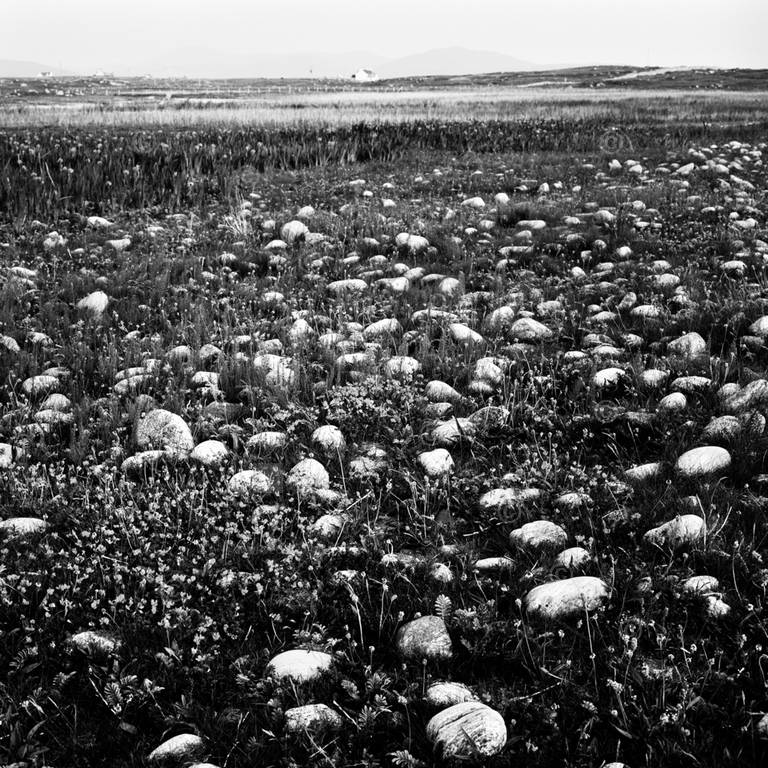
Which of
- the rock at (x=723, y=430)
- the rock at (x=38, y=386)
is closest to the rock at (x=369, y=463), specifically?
the rock at (x=723, y=430)

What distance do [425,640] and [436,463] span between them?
121 cm

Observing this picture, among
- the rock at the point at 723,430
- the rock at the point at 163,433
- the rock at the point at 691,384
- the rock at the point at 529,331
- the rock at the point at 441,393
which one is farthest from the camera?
the rock at the point at 529,331

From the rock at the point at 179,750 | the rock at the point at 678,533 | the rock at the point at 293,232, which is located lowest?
the rock at the point at 179,750

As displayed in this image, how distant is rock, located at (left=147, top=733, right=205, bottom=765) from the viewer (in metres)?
2.00

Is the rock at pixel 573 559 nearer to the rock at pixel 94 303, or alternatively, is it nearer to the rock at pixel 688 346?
the rock at pixel 688 346

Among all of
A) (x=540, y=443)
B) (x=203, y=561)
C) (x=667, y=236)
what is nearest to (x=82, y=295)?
(x=203, y=561)

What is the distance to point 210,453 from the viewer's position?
11.7 feet

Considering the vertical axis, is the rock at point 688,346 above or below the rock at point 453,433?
Result: above

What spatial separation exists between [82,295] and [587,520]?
204 inches

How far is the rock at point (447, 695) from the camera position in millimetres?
2164

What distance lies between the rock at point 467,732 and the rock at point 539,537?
2.95ft

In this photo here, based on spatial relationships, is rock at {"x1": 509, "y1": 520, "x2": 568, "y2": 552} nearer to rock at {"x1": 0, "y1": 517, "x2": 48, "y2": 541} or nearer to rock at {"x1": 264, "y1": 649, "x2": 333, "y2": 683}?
rock at {"x1": 264, "y1": 649, "x2": 333, "y2": 683}

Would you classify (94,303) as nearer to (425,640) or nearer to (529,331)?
(529,331)

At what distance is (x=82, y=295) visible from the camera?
6.24 meters
